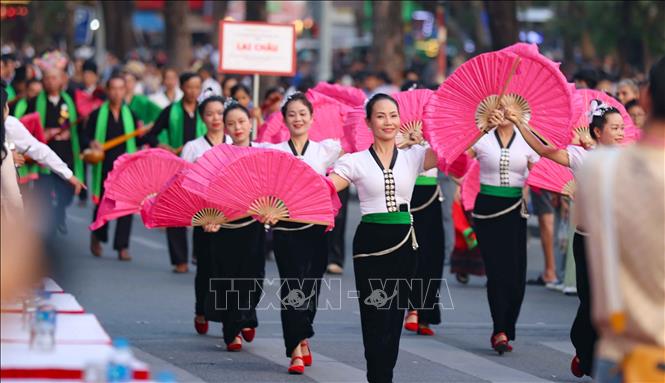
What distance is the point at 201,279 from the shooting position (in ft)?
38.9

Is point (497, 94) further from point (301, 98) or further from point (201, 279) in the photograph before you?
point (201, 279)

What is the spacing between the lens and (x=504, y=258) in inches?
452

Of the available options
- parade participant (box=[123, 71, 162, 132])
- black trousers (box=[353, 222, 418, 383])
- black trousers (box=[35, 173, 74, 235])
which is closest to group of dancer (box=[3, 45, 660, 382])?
black trousers (box=[353, 222, 418, 383])

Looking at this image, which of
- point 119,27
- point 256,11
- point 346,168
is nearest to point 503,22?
point 256,11

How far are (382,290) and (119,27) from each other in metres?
33.4

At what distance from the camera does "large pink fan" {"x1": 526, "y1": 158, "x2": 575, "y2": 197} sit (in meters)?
11.3

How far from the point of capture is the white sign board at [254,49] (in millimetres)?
18359

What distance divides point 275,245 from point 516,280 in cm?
191

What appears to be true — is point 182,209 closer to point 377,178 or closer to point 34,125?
point 377,178

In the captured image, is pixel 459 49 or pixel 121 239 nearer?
pixel 121 239

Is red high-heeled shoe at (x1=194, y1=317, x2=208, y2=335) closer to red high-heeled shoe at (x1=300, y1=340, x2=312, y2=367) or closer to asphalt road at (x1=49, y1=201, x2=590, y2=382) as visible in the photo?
asphalt road at (x1=49, y1=201, x2=590, y2=382)

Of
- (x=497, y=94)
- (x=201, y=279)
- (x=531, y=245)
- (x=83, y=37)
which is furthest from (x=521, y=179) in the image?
(x=83, y=37)

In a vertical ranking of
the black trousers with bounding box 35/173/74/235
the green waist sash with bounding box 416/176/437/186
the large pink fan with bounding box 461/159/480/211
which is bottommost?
the black trousers with bounding box 35/173/74/235

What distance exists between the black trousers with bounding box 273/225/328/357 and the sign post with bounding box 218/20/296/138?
7.73 metres
